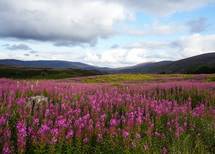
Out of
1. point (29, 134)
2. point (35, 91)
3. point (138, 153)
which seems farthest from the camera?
point (35, 91)

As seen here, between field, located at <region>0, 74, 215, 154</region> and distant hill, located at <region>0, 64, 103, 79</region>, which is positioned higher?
field, located at <region>0, 74, 215, 154</region>

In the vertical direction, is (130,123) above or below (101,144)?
above

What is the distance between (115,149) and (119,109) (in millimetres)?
2021

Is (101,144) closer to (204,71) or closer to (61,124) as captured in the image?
(61,124)

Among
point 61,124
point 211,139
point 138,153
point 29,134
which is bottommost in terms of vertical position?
point 211,139

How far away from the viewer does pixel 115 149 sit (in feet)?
6.84

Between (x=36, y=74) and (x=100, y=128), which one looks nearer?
(x=100, y=128)

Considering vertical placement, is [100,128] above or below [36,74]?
above

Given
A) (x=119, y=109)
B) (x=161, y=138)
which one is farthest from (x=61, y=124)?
(x=119, y=109)

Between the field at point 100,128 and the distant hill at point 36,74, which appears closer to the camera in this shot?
the field at point 100,128

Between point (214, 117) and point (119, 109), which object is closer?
point (214, 117)

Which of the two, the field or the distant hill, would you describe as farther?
the distant hill

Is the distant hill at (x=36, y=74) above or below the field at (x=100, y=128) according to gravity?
below

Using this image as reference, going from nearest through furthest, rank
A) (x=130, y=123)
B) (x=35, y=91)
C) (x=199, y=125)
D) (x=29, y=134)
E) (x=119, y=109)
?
1. (x=29, y=134)
2. (x=130, y=123)
3. (x=199, y=125)
4. (x=119, y=109)
5. (x=35, y=91)
